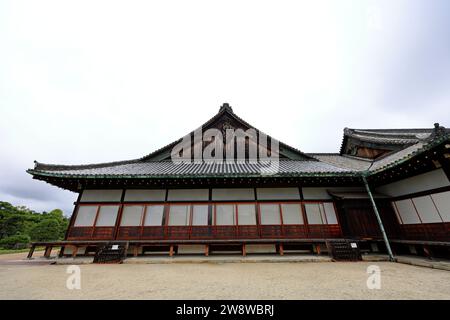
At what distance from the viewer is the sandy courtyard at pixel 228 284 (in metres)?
3.70

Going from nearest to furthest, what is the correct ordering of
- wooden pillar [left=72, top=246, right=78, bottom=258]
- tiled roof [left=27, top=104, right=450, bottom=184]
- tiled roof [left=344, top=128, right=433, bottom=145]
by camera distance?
wooden pillar [left=72, top=246, right=78, bottom=258] < tiled roof [left=27, top=104, right=450, bottom=184] < tiled roof [left=344, top=128, right=433, bottom=145]

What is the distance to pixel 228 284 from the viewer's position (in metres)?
4.46

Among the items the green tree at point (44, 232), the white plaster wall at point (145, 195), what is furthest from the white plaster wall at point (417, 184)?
the green tree at point (44, 232)

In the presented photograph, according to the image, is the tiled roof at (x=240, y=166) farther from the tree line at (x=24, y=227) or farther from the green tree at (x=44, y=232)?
the green tree at (x=44, y=232)

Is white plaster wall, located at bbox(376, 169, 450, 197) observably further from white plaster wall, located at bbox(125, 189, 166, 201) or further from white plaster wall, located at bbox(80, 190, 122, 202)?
white plaster wall, located at bbox(80, 190, 122, 202)

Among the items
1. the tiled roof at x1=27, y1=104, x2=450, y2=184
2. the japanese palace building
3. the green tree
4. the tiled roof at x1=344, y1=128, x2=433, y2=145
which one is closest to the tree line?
the green tree

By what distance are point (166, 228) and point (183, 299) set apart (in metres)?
5.62

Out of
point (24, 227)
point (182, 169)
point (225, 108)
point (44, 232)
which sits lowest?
point (44, 232)

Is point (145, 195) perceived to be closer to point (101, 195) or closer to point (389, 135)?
point (101, 195)

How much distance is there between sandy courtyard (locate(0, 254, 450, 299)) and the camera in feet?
12.1

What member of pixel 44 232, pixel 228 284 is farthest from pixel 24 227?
pixel 228 284

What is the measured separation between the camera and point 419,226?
773 centimetres
